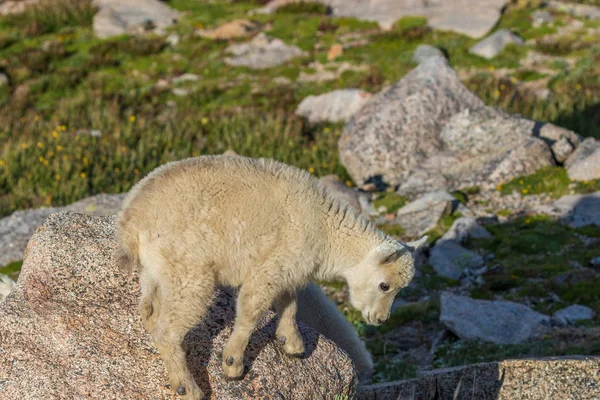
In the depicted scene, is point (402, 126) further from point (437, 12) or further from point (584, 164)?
point (437, 12)

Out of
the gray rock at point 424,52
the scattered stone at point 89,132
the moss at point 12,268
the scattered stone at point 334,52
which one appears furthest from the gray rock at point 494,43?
the moss at point 12,268

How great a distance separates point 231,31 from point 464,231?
882 inches

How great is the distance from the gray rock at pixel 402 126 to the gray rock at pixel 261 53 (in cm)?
1145

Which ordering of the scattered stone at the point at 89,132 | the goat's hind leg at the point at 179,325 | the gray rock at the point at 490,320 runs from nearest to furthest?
1. the goat's hind leg at the point at 179,325
2. the gray rock at the point at 490,320
3. the scattered stone at the point at 89,132

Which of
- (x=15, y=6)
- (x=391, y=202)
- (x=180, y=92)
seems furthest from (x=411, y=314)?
(x=15, y=6)

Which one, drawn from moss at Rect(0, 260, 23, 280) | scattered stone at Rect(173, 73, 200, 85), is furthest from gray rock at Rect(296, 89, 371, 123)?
moss at Rect(0, 260, 23, 280)

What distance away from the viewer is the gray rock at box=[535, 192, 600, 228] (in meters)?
18.7

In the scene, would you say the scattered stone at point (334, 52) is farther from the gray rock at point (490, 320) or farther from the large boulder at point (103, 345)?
the large boulder at point (103, 345)

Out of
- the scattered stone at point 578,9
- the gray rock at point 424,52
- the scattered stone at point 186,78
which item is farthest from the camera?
the scattered stone at point 578,9

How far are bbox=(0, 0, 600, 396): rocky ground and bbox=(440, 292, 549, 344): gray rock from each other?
36mm

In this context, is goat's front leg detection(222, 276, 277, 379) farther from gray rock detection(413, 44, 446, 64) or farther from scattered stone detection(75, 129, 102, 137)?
gray rock detection(413, 44, 446, 64)

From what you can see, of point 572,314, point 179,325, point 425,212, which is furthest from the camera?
point 425,212

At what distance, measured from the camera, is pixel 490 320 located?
14.4 metres

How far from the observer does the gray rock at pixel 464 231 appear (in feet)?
60.3
